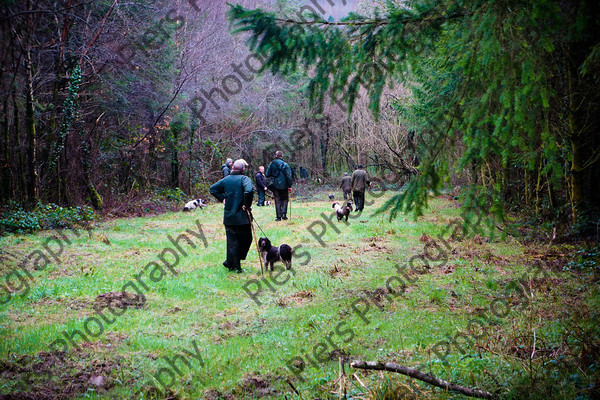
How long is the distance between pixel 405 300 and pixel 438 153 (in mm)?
3559

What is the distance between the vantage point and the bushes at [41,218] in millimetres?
12883

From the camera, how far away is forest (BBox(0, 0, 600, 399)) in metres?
3.96

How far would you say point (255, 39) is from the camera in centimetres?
451

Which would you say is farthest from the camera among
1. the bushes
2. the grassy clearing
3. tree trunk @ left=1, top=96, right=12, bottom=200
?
tree trunk @ left=1, top=96, right=12, bottom=200

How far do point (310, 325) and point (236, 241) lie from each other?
342 cm

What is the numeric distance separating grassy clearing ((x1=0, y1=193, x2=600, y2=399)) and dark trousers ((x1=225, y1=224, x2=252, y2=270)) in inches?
14.1

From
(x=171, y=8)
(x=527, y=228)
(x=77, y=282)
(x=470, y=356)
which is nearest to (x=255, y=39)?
(x=470, y=356)

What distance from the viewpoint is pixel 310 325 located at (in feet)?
19.9

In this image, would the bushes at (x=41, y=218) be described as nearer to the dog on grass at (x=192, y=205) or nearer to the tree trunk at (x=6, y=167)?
the tree trunk at (x=6, y=167)

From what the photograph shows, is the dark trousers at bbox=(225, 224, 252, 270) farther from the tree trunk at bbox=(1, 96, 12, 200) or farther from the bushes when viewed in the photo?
the tree trunk at bbox=(1, 96, 12, 200)

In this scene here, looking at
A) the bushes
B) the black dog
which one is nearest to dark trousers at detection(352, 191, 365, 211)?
the black dog

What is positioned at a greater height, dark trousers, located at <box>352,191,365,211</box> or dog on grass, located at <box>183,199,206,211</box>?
dark trousers, located at <box>352,191,365,211</box>

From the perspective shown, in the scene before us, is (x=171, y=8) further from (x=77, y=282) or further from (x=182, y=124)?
(x=77, y=282)

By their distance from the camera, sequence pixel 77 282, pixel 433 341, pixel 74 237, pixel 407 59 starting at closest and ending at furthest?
pixel 407 59
pixel 433 341
pixel 77 282
pixel 74 237
